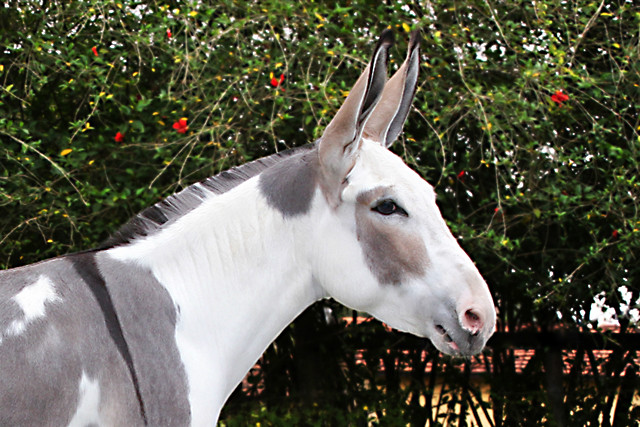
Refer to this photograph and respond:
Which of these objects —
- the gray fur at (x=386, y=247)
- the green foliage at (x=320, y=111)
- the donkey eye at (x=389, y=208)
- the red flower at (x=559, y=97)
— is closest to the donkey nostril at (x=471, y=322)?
the gray fur at (x=386, y=247)

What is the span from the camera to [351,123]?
5.80 feet

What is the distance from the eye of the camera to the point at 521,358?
5098 mm

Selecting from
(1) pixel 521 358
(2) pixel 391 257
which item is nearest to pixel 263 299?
(2) pixel 391 257

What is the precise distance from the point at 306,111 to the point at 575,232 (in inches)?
70.7

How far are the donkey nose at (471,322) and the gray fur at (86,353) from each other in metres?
0.68

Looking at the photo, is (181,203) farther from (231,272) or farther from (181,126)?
(181,126)

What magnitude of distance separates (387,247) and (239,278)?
38 centimetres

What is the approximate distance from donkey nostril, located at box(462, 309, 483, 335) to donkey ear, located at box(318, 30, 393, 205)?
0.43m

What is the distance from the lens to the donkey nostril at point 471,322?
174 centimetres

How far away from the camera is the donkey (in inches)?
64.4

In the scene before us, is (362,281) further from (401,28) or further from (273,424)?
(273,424)

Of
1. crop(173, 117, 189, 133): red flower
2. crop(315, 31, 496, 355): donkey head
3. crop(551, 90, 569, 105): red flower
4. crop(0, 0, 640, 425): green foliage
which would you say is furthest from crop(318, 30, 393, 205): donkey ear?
crop(551, 90, 569, 105): red flower

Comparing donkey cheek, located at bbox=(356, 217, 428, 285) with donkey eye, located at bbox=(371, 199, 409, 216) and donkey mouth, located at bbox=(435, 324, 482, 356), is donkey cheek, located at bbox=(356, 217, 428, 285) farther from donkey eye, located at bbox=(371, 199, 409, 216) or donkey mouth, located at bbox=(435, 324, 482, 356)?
donkey mouth, located at bbox=(435, 324, 482, 356)

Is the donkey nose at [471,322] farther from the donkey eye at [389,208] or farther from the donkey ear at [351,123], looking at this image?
the donkey ear at [351,123]
